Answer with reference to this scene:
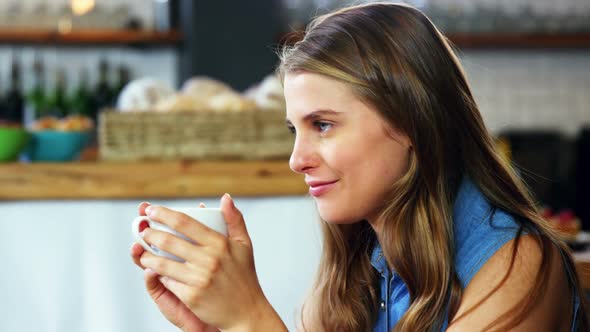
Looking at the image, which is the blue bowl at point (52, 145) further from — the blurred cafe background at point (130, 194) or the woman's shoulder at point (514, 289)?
the woman's shoulder at point (514, 289)

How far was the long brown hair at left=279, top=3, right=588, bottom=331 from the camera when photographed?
1.08 m

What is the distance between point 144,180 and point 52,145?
354mm

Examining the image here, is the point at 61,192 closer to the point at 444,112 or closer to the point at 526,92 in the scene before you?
the point at 444,112

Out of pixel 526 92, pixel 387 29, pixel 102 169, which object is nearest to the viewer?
pixel 387 29

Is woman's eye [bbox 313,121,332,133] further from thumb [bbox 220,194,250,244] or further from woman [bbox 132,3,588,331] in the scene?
thumb [bbox 220,194,250,244]

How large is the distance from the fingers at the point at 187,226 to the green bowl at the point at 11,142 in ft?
4.10

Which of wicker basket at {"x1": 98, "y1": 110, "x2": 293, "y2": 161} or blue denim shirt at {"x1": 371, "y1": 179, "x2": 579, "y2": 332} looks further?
wicker basket at {"x1": 98, "y1": 110, "x2": 293, "y2": 161}

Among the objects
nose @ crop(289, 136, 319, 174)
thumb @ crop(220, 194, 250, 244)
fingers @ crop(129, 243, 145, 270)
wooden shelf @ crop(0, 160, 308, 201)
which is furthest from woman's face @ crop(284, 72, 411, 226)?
wooden shelf @ crop(0, 160, 308, 201)

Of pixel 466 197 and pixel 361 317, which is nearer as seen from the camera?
pixel 466 197

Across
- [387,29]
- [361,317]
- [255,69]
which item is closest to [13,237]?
[361,317]

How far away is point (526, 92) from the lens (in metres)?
5.24

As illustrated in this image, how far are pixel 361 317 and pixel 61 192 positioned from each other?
3.19ft

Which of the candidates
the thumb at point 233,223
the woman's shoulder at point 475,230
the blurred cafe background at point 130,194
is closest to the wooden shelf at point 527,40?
the blurred cafe background at point 130,194

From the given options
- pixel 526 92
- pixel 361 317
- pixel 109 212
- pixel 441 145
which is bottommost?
pixel 526 92
